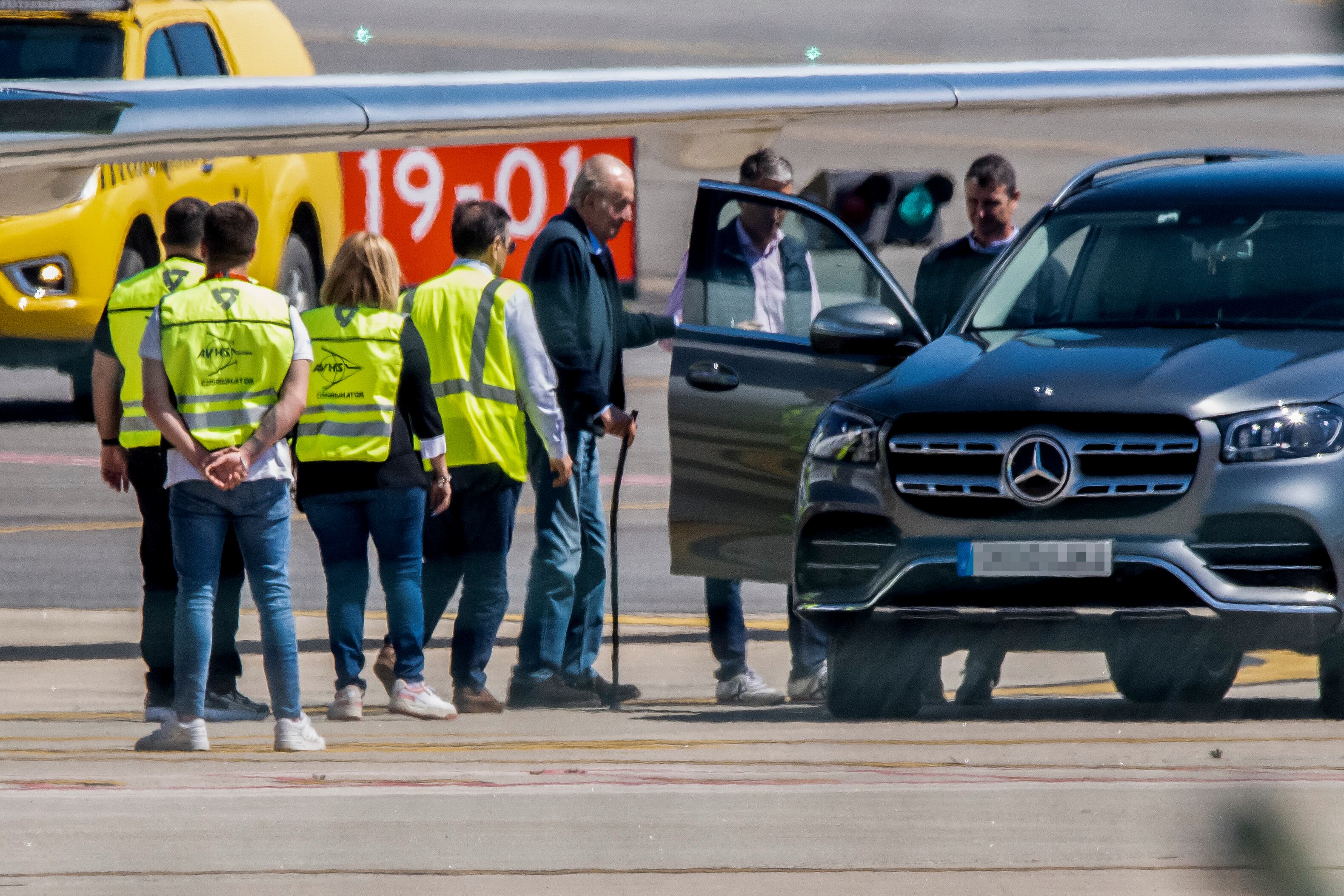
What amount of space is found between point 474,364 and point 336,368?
557 mm

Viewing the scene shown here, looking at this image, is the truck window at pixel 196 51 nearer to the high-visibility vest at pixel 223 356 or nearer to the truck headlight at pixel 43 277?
the truck headlight at pixel 43 277

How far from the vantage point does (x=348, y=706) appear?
6.46m

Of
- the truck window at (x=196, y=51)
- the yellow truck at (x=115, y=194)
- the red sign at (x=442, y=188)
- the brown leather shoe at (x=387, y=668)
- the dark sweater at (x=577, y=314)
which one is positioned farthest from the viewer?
the red sign at (x=442, y=188)

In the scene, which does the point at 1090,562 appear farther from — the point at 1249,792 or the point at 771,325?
the point at 1249,792

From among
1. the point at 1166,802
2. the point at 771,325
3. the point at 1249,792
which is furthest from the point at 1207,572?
the point at 1249,792

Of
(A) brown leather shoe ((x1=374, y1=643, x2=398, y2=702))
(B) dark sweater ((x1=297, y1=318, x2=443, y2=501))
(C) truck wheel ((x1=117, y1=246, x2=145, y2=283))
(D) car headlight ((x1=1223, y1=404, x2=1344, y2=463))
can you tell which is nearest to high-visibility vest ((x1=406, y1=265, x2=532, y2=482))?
(B) dark sweater ((x1=297, y1=318, x2=443, y2=501))

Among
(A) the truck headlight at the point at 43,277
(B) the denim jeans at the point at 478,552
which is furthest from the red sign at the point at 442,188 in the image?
(B) the denim jeans at the point at 478,552

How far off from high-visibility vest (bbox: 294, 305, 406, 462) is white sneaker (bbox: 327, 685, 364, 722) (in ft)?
2.41

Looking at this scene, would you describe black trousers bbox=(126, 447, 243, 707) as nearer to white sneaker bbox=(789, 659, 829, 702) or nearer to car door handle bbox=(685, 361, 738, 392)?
car door handle bbox=(685, 361, 738, 392)

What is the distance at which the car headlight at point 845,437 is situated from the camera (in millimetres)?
5812

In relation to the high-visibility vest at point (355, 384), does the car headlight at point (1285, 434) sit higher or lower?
higher

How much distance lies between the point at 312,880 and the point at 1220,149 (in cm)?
433

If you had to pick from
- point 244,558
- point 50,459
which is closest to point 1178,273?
point 244,558

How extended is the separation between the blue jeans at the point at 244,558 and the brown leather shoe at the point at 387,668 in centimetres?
74
